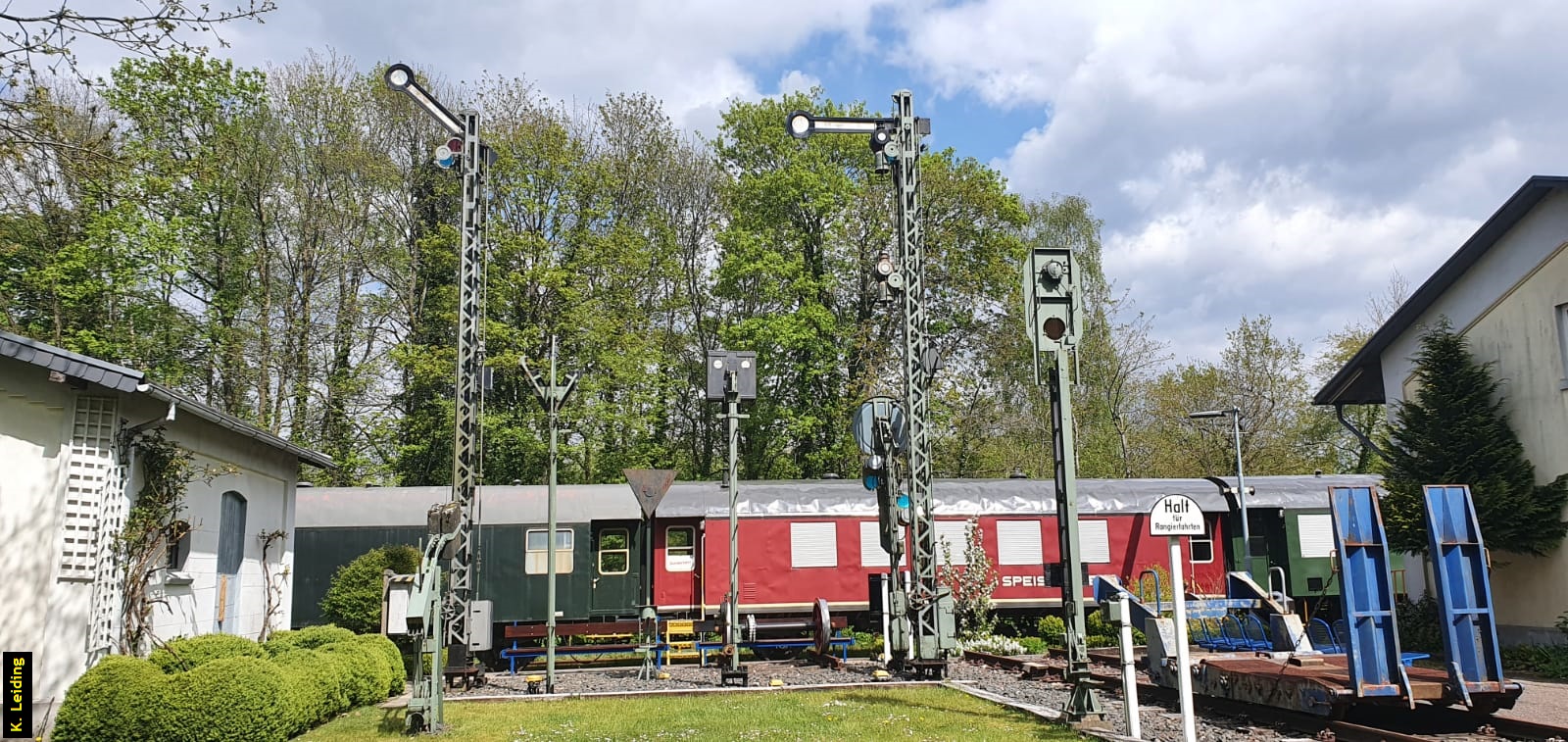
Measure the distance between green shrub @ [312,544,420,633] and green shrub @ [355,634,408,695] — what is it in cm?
437

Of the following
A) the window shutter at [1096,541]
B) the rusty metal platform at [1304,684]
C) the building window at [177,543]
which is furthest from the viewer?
the window shutter at [1096,541]

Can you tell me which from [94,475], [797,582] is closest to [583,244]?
[797,582]

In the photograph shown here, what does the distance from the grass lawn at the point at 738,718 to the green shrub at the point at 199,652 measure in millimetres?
1182

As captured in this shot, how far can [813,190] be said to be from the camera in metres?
34.5

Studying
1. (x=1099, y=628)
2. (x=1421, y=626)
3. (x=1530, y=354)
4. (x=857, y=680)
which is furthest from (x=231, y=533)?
(x=1530, y=354)

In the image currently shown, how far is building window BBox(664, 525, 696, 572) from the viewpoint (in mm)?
22219

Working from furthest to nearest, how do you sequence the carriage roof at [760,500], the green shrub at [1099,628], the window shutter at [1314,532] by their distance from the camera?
the window shutter at [1314,532] → the green shrub at [1099,628] → the carriage roof at [760,500]

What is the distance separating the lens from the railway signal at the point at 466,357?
12.6 m

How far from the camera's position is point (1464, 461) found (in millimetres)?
17750

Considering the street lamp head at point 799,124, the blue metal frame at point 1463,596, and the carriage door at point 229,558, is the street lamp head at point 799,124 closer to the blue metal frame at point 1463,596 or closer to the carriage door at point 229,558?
the blue metal frame at point 1463,596

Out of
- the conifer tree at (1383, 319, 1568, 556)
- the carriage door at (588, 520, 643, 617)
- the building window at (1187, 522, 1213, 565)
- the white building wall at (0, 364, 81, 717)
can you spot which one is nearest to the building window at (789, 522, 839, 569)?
the carriage door at (588, 520, 643, 617)

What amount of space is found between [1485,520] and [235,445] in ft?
60.7

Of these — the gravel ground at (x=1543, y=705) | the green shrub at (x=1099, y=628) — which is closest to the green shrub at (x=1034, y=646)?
the green shrub at (x=1099, y=628)

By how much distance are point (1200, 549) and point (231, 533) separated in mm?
18505
